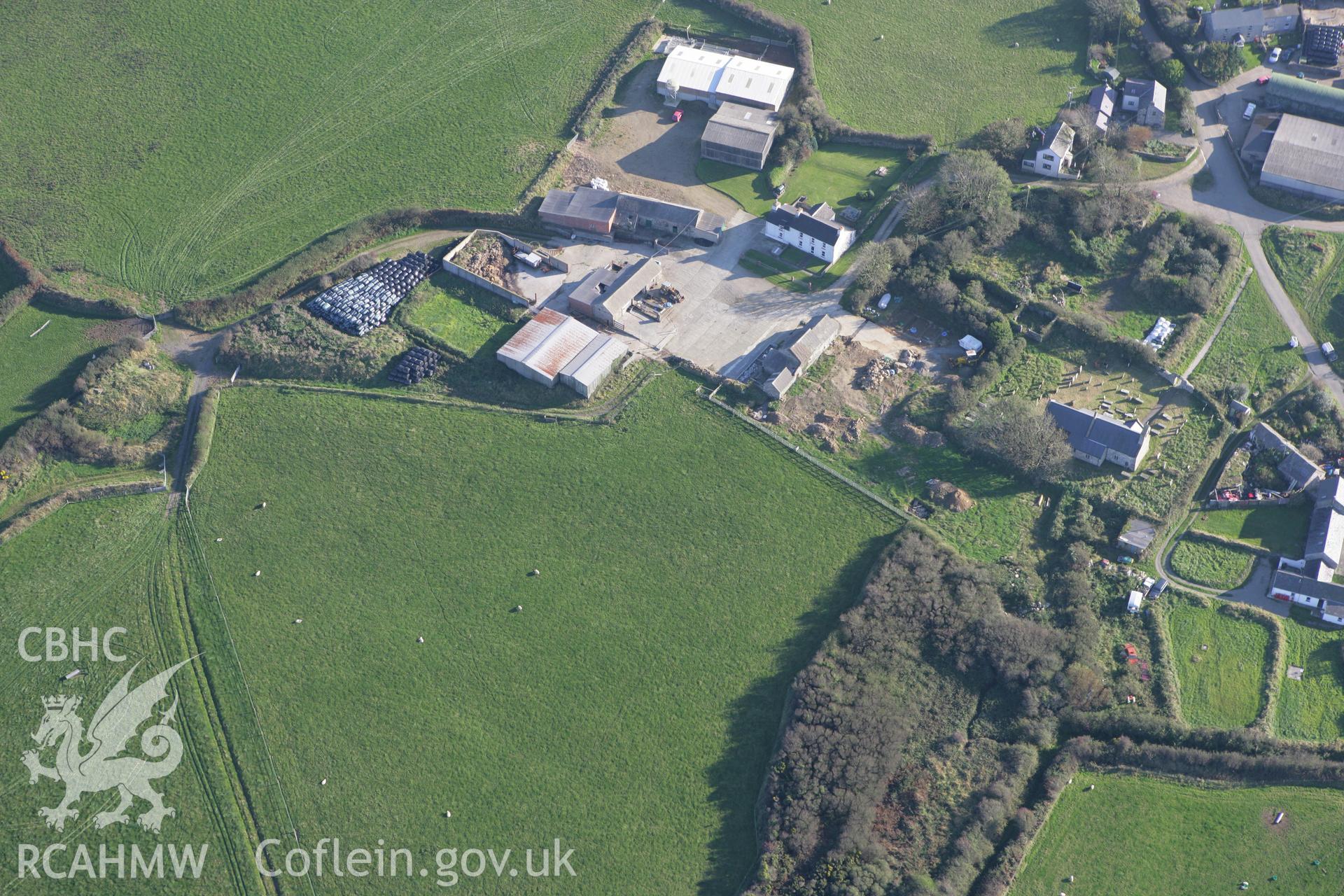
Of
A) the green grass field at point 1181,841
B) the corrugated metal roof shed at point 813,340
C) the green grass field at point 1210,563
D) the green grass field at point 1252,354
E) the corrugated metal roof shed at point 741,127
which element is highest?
the corrugated metal roof shed at point 741,127

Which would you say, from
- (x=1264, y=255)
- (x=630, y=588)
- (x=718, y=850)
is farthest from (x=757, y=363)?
(x=1264, y=255)

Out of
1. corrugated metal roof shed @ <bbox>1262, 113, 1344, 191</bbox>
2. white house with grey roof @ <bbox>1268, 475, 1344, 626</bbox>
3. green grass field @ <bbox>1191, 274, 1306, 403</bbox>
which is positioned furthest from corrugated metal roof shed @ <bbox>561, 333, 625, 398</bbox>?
corrugated metal roof shed @ <bbox>1262, 113, 1344, 191</bbox>

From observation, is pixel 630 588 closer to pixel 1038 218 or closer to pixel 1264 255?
pixel 1038 218

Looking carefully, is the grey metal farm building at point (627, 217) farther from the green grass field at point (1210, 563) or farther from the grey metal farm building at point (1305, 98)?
the grey metal farm building at point (1305, 98)

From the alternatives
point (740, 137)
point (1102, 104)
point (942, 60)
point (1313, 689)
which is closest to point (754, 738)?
point (1313, 689)

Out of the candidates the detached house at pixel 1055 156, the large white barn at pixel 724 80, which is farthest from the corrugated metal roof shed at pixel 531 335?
the detached house at pixel 1055 156

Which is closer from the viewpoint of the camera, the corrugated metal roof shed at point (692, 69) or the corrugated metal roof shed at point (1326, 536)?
the corrugated metal roof shed at point (1326, 536)

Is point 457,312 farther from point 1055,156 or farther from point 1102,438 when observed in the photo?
point 1055,156
